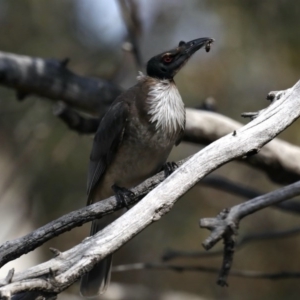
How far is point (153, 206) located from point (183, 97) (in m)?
6.66

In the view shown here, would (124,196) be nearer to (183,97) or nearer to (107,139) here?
(107,139)

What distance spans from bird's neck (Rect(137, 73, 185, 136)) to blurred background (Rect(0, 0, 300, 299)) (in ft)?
10.6

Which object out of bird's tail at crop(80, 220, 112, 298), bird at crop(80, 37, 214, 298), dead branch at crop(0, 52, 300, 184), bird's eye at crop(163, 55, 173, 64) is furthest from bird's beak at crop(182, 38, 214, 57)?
bird's tail at crop(80, 220, 112, 298)

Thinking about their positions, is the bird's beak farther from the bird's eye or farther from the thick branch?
the thick branch

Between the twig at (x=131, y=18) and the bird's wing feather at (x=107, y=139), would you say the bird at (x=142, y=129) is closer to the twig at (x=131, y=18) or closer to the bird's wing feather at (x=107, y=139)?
the bird's wing feather at (x=107, y=139)

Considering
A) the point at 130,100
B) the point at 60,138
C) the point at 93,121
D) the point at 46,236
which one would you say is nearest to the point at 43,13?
the point at 60,138

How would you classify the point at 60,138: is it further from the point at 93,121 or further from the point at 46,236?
the point at 46,236

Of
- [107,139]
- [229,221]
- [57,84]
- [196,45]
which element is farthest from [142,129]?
[57,84]

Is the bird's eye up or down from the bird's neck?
up

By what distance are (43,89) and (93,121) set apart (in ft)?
2.56

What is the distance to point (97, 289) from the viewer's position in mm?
5570

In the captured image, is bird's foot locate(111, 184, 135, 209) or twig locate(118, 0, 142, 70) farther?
twig locate(118, 0, 142, 70)

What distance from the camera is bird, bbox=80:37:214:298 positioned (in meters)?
5.12

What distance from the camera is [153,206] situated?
3.51m
